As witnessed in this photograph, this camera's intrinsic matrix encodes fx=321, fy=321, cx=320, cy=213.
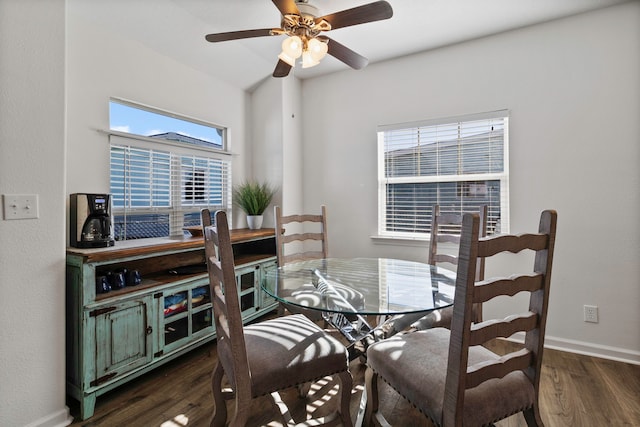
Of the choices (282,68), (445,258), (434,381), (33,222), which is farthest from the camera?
(445,258)

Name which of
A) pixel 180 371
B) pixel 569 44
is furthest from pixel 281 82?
pixel 180 371

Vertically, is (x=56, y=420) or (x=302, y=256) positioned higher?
(x=302, y=256)

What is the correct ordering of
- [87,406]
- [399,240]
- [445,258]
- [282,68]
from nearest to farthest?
[87,406] → [282,68] → [445,258] → [399,240]

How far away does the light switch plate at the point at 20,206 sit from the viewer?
1.53 metres

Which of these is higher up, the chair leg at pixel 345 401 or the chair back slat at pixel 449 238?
the chair back slat at pixel 449 238

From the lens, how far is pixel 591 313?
2.48 m

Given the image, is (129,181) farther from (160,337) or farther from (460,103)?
(460,103)

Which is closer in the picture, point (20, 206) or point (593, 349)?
point (20, 206)

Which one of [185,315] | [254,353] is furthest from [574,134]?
[185,315]

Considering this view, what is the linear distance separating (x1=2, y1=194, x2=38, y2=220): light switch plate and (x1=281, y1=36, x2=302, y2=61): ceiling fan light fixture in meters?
1.54

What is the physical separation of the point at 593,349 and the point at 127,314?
334 centimetres

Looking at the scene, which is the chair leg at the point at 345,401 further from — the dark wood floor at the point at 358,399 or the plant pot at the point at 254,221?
the plant pot at the point at 254,221

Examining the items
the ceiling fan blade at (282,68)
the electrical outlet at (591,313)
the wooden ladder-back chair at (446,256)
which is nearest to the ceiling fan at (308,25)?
the ceiling fan blade at (282,68)

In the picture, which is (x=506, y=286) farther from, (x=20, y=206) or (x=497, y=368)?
(x=20, y=206)
